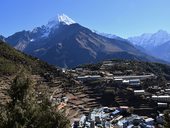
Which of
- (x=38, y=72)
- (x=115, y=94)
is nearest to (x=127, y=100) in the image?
(x=115, y=94)

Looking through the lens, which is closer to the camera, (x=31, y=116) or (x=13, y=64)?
(x=31, y=116)

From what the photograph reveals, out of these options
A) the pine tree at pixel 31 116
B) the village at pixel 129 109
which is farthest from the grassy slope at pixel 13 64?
the pine tree at pixel 31 116

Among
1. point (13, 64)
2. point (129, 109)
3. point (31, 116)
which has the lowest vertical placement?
point (129, 109)

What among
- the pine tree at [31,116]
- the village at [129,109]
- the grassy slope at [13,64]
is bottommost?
the village at [129,109]

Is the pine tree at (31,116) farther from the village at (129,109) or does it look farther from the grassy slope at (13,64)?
the grassy slope at (13,64)

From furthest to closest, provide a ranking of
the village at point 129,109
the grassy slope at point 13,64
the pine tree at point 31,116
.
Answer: the grassy slope at point 13,64 → the village at point 129,109 → the pine tree at point 31,116

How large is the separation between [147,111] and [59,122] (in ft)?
215

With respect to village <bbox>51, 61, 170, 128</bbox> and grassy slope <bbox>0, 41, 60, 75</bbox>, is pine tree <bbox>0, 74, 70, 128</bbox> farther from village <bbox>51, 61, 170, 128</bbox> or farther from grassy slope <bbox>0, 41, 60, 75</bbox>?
grassy slope <bbox>0, 41, 60, 75</bbox>

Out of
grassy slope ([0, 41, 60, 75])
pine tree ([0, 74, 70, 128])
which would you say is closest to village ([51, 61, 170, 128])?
grassy slope ([0, 41, 60, 75])

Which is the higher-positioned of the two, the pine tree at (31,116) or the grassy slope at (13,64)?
the grassy slope at (13,64)

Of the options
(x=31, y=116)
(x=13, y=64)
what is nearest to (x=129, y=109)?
(x=13, y=64)

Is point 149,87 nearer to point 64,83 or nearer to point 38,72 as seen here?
point 64,83

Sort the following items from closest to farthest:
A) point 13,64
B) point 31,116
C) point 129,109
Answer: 1. point 31,116
2. point 129,109
3. point 13,64

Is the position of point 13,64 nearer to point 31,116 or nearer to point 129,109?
point 129,109
